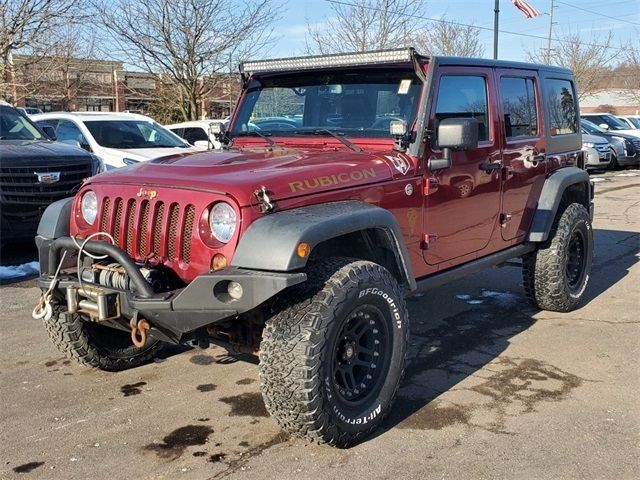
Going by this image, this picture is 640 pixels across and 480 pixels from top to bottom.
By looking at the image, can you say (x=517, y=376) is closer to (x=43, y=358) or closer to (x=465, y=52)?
(x=43, y=358)

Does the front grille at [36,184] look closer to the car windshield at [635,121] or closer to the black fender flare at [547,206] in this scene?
the black fender flare at [547,206]

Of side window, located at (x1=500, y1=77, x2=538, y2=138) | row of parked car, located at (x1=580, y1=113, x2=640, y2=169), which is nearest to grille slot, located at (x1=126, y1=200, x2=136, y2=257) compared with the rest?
side window, located at (x1=500, y1=77, x2=538, y2=138)

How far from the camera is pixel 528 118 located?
17.8ft

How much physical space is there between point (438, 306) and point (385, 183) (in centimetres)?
236

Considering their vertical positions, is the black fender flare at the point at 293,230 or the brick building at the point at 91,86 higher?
the brick building at the point at 91,86

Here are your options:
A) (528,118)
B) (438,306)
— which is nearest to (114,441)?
(438,306)

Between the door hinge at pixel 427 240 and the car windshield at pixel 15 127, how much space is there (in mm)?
6328

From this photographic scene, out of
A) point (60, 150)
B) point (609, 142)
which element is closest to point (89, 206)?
point (60, 150)

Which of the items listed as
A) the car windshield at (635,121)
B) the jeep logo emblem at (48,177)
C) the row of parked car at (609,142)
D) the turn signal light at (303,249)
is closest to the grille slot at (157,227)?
the turn signal light at (303,249)

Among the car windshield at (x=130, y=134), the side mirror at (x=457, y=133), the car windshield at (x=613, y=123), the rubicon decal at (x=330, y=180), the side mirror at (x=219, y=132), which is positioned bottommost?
the rubicon decal at (x=330, y=180)

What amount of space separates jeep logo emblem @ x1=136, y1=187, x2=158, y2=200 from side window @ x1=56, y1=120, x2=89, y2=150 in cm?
725

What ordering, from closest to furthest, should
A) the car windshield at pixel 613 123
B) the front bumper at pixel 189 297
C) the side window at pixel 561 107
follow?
the front bumper at pixel 189 297 < the side window at pixel 561 107 < the car windshield at pixel 613 123

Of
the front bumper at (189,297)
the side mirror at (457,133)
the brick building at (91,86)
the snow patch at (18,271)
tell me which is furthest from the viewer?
the brick building at (91,86)

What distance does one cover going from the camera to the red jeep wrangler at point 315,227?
316cm
